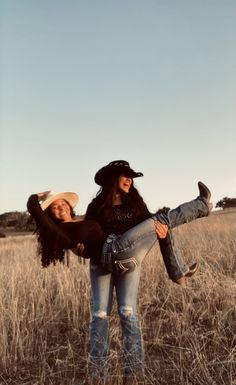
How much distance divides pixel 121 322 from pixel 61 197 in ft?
3.25

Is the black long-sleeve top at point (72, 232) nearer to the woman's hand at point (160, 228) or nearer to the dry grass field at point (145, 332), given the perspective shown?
the woman's hand at point (160, 228)

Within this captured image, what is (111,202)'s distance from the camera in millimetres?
3500

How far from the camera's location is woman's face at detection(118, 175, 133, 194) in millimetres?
3512

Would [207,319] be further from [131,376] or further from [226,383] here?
[131,376]

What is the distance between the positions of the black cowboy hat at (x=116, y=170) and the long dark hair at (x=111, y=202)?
44 millimetres

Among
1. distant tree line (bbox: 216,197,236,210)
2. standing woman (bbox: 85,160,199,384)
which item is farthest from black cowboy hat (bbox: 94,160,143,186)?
distant tree line (bbox: 216,197,236,210)

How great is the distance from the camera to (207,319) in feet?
15.4

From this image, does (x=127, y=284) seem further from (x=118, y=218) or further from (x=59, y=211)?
(x=59, y=211)

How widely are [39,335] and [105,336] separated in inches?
60.9

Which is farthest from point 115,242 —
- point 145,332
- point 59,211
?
point 145,332

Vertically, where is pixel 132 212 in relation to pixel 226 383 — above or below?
above

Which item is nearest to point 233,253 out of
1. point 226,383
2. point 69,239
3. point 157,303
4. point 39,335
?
point 157,303

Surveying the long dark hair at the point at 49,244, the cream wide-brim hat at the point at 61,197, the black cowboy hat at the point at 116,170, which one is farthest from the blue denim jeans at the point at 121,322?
the black cowboy hat at the point at 116,170

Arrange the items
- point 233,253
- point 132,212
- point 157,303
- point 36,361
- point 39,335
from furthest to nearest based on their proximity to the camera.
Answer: point 233,253, point 157,303, point 39,335, point 36,361, point 132,212
